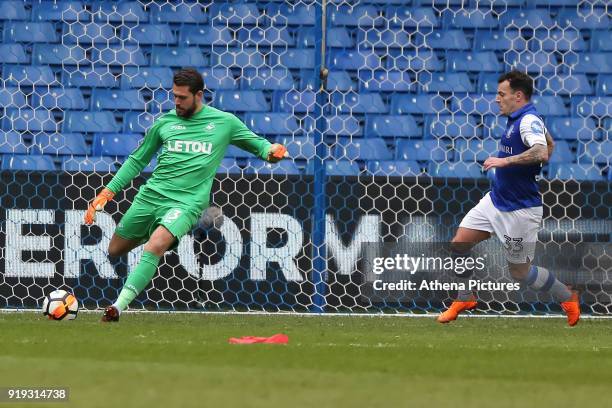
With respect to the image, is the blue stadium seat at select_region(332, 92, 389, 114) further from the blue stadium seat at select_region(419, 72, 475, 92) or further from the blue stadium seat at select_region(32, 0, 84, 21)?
the blue stadium seat at select_region(32, 0, 84, 21)

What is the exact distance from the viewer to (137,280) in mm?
8008

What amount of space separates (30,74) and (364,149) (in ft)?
10.3

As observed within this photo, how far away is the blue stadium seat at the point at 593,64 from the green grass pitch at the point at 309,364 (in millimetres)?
4373

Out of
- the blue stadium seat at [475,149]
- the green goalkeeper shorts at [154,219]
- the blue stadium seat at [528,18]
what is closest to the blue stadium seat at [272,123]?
the blue stadium seat at [475,149]

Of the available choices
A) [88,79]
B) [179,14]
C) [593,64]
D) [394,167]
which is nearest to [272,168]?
[394,167]

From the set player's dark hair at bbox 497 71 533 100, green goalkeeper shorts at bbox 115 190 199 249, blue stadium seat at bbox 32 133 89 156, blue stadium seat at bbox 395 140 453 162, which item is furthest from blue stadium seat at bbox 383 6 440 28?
green goalkeeper shorts at bbox 115 190 199 249

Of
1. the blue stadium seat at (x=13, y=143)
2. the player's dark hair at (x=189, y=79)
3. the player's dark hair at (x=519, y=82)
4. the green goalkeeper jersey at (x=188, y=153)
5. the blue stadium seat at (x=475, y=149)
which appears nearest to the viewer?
the player's dark hair at (x=189, y=79)

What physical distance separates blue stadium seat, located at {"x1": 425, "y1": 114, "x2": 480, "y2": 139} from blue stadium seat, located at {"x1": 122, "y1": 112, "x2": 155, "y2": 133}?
2.53 m

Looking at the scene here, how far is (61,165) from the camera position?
11367 mm

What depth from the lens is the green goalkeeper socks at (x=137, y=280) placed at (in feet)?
26.0

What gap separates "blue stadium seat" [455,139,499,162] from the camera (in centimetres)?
1149

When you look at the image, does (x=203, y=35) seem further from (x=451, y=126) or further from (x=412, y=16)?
(x=451, y=126)

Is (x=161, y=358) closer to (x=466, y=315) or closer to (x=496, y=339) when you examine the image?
(x=496, y=339)

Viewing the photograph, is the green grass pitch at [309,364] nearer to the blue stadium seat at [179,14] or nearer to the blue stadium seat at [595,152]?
the blue stadium seat at [595,152]
